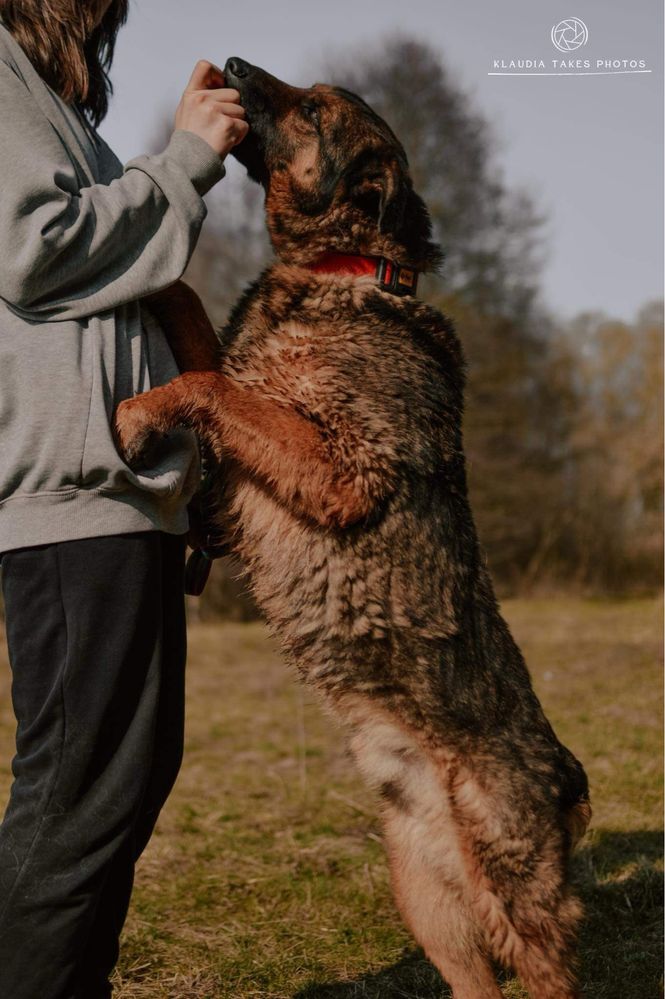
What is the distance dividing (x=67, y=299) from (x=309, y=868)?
364 centimetres

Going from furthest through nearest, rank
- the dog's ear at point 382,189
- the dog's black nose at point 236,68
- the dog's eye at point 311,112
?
1. the dog's eye at point 311,112
2. the dog's ear at point 382,189
3. the dog's black nose at point 236,68

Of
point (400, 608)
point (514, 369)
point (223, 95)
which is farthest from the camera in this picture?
point (514, 369)

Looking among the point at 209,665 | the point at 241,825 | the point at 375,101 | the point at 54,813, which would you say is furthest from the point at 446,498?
the point at 375,101

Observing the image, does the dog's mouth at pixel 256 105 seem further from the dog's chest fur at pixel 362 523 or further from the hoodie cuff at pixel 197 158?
the hoodie cuff at pixel 197 158

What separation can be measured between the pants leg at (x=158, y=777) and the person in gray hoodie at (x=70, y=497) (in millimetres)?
99

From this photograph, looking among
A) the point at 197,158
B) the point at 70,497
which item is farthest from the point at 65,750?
the point at 197,158

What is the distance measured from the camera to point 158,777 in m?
2.64

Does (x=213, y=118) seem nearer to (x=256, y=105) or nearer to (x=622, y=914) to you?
(x=256, y=105)

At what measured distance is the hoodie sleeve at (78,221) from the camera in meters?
2.15

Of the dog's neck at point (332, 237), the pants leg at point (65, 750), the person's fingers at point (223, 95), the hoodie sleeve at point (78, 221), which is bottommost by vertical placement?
the pants leg at point (65, 750)

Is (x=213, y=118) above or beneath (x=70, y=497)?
above

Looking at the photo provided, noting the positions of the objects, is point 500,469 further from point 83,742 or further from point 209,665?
point 83,742

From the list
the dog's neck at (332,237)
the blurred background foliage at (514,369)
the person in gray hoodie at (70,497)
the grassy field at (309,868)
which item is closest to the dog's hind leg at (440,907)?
the grassy field at (309,868)

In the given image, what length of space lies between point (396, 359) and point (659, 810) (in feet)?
12.5
